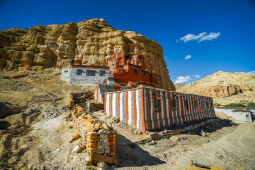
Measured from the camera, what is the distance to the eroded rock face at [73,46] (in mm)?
40931

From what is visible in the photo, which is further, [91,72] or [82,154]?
[91,72]

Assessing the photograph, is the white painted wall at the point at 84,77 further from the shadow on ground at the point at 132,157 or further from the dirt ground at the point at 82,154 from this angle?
the shadow on ground at the point at 132,157

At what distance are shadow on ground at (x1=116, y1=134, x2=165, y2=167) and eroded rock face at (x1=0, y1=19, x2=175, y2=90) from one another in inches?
1495

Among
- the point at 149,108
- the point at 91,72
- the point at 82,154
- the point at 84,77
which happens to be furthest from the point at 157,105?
the point at 84,77

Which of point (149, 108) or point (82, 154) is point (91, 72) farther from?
point (82, 154)

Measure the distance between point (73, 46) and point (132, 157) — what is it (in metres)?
50.3

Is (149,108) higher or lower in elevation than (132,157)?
higher

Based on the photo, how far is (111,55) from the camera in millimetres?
46375

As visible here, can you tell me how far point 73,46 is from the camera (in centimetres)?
4734

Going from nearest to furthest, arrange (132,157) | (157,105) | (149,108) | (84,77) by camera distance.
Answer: (132,157) → (149,108) → (157,105) → (84,77)

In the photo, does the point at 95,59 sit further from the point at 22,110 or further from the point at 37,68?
the point at 22,110

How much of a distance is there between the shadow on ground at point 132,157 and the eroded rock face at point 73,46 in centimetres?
3798

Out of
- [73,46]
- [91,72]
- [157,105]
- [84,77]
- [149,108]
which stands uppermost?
[73,46]

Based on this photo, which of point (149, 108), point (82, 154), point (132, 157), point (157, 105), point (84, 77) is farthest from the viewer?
point (84, 77)
